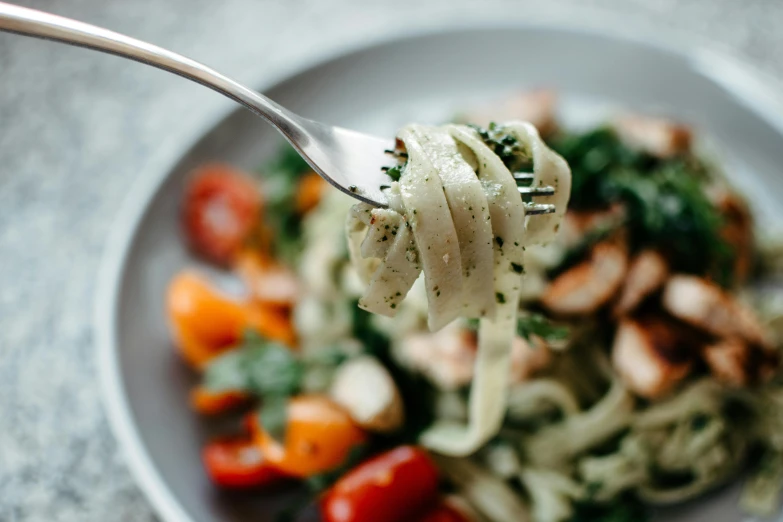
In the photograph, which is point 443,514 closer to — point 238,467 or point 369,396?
point 369,396

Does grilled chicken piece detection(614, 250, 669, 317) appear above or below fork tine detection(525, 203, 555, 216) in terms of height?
below

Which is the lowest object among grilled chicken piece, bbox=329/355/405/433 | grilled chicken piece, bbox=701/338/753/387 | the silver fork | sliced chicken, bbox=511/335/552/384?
grilled chicken piece, bbox=701/338/753/387

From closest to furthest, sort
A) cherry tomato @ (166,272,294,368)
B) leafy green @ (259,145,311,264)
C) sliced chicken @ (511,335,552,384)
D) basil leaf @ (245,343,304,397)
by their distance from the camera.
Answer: sliced chicken @ (511,335,552,384)
basil leaf @ (245,343,304,397)
cherry tomato @ (166,272,294,368)
leafy green @ (259,145,311,264)

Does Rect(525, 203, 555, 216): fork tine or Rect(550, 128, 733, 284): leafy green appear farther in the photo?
Rect(550, 128, 733, 284): leafy green

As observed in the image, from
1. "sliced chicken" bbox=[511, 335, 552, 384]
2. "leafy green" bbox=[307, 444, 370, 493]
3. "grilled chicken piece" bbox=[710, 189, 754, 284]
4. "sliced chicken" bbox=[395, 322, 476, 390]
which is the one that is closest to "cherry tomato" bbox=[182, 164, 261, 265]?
"sliced chicken" bbox=[395, 322, 476, 390]

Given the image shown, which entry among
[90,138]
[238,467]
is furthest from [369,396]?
[90,138]

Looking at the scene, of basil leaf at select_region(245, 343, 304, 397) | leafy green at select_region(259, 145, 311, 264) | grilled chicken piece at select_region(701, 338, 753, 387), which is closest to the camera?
grilled chicken piece at select_region(701, 338, 753, 387)

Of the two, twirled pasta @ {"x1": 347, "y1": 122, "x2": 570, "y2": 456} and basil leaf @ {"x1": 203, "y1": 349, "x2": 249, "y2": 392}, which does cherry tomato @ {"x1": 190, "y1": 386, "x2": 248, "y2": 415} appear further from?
twirled pasta @ {"x1": 347, "y1": 122, "x2": 570, "y2": 456}
